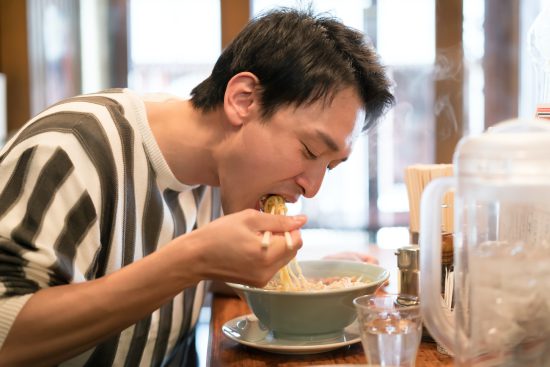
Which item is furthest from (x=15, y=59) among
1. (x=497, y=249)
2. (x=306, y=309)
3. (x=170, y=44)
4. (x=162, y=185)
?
(x=497, y=249)

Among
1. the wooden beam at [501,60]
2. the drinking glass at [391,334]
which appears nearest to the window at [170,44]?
the wooden beam at [501,60]

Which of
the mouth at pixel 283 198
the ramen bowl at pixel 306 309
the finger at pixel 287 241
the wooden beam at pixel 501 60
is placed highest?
the wooden beam at pixel 501 60

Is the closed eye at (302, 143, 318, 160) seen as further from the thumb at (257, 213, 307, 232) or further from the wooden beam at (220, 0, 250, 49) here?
the wooden beam at (220, 0, 250, 49)

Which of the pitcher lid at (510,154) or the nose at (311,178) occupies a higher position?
the pitcher lid at (510,154)

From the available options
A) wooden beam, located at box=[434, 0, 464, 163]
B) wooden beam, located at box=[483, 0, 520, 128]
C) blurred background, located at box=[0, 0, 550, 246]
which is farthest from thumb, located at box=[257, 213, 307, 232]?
wooden beam, located at box=[483, 0, 520, 128]

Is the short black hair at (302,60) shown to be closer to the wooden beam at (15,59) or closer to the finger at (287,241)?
the finger at (287,241)

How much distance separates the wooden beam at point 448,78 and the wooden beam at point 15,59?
10.2 feet

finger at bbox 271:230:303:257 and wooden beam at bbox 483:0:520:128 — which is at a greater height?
wooden beam at bbox 483:0:520:128

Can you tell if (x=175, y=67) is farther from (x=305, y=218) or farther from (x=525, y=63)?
(x=305, y=218)

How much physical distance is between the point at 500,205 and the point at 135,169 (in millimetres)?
846

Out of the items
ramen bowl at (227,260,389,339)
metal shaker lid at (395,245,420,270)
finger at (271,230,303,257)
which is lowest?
ramen bowl at (227,260,389,339)

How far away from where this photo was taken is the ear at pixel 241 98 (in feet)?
4.53

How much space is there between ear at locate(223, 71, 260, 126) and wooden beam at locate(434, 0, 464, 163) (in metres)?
3.88

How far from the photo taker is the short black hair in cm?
134
